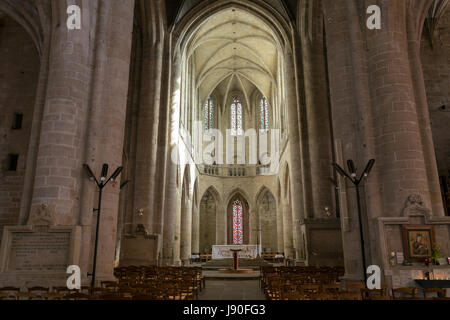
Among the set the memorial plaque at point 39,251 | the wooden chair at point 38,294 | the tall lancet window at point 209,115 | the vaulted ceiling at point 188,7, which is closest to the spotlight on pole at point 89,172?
the memorial plaque at point 39,251

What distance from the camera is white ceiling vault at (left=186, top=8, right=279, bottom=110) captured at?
27.2m

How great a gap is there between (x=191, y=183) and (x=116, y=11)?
19.3 m

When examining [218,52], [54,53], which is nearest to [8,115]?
[54,53]

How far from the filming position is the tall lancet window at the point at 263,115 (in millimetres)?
37219

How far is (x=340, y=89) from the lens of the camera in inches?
425

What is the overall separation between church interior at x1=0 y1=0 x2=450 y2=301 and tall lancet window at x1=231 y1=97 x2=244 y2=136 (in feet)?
34.3

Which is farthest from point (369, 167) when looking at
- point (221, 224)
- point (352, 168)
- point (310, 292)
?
point (221, 224)

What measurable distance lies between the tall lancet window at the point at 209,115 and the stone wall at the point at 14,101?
2198 centimetres

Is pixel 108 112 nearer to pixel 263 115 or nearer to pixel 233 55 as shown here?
pixel 233 55

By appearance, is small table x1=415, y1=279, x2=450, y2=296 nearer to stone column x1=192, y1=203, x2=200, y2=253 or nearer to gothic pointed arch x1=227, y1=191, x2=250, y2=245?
stone column x1=192, y1=203, x2=200, y2=253

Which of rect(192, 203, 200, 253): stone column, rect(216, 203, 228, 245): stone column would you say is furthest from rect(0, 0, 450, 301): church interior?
rect(216, 203, 228, 245): stone column
